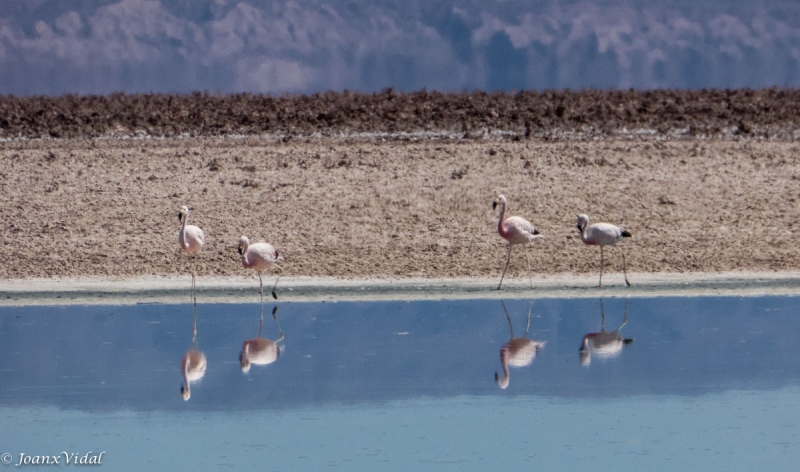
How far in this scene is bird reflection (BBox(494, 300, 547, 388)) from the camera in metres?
9.61

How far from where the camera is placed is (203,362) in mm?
10289

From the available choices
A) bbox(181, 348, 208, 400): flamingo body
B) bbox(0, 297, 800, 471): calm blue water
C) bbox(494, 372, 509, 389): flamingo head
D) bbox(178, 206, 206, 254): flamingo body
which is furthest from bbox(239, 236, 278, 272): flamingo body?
bbox(494, 372, 509, 389): flamingo head

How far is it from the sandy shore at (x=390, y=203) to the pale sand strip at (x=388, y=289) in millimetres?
915

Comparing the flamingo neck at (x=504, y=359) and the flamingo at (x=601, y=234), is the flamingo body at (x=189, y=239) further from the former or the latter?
the flamingo neck at (x=504, y=359)

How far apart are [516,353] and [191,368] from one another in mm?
2951

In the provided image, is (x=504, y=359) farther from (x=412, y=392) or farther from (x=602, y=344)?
(x=412, y=392)

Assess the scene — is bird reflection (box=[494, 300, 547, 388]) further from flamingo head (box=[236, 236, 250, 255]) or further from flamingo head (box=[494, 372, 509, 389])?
flamingo head (box=[236, 236, 250, 255])

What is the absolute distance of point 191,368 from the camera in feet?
Result: 33.0

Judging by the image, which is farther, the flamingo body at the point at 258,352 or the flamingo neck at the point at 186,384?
the flamingo body at the point at 258,352

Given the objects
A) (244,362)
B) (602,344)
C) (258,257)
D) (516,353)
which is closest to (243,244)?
(258,257)

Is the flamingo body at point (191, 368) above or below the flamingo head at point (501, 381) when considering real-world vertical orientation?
below

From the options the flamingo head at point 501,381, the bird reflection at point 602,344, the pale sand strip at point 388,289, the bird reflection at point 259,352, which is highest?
the flamingo head at point 501,381

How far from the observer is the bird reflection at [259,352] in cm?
1033

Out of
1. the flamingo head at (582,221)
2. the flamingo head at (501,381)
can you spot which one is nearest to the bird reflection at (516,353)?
the flamingo head at (501,381)
